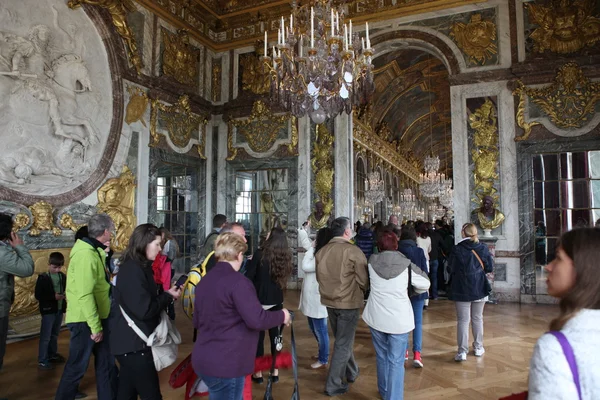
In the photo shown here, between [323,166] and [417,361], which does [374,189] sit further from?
[417,361]

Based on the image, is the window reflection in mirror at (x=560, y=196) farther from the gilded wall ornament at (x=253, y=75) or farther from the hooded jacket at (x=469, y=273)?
the gilded wall ornament at (x=253, y=75)

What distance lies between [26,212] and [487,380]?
21.7 ft

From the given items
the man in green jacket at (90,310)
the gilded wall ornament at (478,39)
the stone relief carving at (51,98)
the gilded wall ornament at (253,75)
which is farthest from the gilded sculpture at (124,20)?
the gilded wall ornament at (478,39)

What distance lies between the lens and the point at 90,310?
2.92 metres

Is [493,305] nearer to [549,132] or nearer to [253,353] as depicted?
[549,132]

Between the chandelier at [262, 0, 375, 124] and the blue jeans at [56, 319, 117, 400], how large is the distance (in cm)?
377

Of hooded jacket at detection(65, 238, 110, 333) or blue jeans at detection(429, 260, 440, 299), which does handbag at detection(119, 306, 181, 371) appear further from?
blue jeans at detection(429, 260, 440, 299)

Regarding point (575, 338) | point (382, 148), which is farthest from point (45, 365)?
point (382, 148)

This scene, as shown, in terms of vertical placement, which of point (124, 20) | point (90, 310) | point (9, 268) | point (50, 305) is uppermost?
point (124, 20)

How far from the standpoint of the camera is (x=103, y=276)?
3064 mm

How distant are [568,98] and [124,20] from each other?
29.0 ft

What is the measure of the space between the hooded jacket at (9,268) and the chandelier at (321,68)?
3690 millimetres

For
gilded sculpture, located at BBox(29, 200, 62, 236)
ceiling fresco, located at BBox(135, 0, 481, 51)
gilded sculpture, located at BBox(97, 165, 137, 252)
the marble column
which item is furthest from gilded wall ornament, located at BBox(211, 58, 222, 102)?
gilded sculpture, located at BBox(29, 200, 62, 236)

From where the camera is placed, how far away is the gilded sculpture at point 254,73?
10281mm
